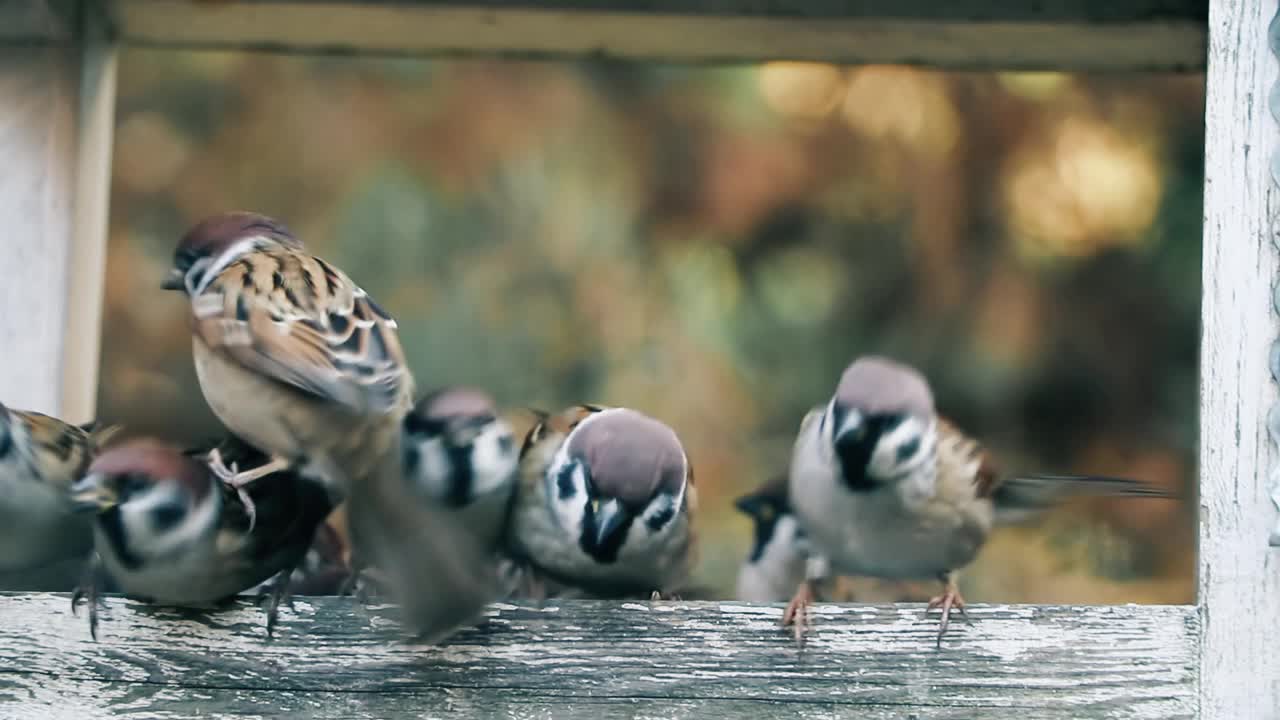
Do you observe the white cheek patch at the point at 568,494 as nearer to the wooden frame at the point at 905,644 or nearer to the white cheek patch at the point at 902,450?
the wooden frame at the point at 905,644

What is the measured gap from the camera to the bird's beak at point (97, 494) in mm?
1354

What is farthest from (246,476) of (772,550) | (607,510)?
(772,550)

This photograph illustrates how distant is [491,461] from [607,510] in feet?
0.42

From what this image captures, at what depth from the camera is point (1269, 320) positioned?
4.22ft

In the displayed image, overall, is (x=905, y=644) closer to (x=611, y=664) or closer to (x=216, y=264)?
(x=611, y=664)

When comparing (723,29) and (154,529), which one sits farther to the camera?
(723,29)

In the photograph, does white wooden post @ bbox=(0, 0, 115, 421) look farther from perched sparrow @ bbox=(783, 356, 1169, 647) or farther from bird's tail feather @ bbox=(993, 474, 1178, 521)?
bird's tail feather @ bbox=(993, 474, 1178, 521)

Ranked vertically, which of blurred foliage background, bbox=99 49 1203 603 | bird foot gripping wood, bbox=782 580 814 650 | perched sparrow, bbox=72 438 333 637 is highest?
blurred foliage background, bbox=99 49 1203 603

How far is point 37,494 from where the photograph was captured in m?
1.46

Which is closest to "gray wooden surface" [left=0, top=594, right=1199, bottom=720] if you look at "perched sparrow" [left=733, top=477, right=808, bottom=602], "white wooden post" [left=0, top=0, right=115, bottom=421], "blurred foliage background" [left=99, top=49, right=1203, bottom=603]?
"white wooden post" [left=0, top=0, right=115, bottom=421]

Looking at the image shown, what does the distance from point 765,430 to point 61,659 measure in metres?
1.26

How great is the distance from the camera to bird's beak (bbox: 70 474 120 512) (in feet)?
4.44

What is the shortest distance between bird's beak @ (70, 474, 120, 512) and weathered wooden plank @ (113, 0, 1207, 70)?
64 centimetres

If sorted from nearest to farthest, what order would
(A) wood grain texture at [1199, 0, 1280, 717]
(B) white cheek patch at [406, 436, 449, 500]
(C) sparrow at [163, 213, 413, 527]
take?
1. (A) wood grain texture at [1199, 0, 1280, 717]
2. (C) sparrow at [163, 213, 413, 527]
3. (B) white cheek patch at [406, 436, 449, 500]
